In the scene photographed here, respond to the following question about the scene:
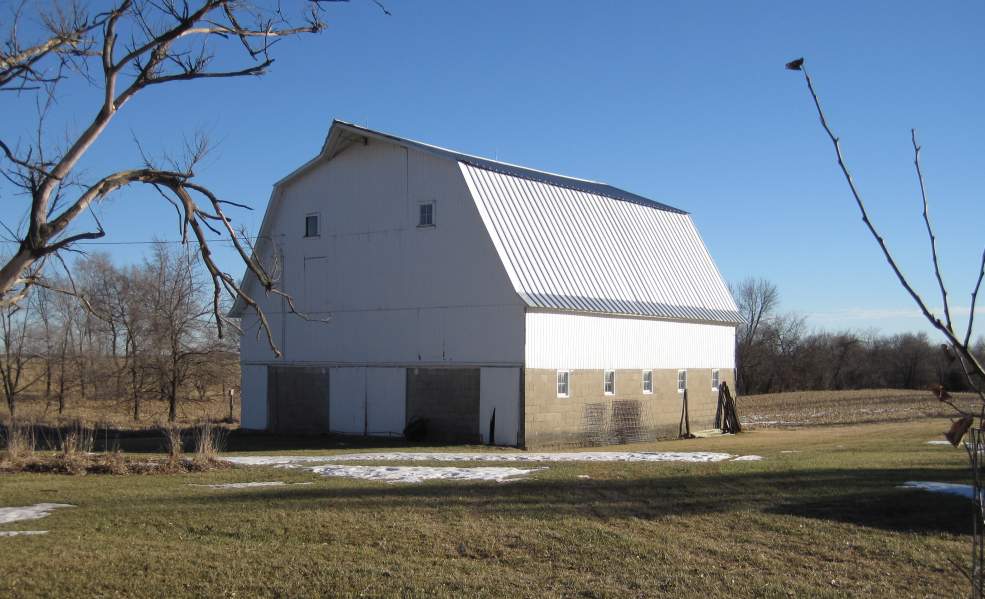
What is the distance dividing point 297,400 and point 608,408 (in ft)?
34.6

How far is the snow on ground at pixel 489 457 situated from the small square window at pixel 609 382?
5500 millimetres

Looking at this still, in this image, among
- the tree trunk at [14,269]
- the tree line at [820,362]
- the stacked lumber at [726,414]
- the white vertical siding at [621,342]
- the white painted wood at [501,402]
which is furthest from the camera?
the tree line at [820,362]

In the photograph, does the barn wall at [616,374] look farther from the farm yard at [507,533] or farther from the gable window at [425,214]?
the farm yard at [507,533]

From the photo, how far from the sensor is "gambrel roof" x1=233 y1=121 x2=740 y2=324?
27594 mm

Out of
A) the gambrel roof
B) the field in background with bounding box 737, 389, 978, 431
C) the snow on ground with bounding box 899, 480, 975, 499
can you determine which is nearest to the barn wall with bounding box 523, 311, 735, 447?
the gambrel roof

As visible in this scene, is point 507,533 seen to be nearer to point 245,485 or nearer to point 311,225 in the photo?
point 245,485

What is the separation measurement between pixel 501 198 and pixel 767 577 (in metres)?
20.0

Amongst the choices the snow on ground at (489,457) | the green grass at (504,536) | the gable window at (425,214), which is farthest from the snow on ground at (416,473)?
the gable window at (425,214)

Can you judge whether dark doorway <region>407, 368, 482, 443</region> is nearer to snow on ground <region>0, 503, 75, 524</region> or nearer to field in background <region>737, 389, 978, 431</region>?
snow on ground <region>0, 503, 75, 524</region>

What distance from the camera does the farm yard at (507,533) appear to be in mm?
9375

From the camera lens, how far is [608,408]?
29.2m

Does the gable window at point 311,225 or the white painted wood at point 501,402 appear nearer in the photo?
the white painted wood at point 501,402

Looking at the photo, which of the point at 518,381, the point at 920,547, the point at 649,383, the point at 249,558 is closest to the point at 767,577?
the point at 920,547

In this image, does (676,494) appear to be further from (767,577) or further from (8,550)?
(8,550)
